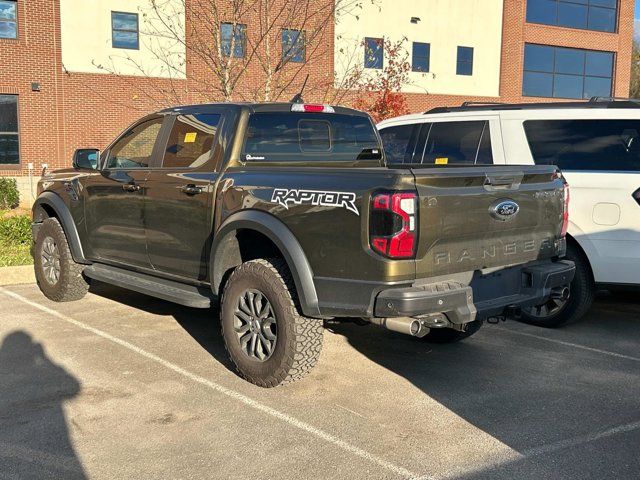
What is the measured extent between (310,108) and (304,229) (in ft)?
5.31

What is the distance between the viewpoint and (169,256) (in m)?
5.39

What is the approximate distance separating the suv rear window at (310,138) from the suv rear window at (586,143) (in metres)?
1.65

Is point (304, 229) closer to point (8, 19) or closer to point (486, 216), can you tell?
point (486, 216)

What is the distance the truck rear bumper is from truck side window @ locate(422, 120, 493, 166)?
6.77 feet

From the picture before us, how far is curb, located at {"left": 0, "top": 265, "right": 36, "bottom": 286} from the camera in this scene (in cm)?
810

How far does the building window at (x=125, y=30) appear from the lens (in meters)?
20.7

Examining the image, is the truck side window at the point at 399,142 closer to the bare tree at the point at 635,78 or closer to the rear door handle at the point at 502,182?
the rear door handle at the point at 502,182

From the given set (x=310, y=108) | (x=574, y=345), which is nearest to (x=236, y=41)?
(x=310, y=108)

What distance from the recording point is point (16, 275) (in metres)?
8.20

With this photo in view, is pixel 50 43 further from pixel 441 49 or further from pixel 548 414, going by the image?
pixel 548 414

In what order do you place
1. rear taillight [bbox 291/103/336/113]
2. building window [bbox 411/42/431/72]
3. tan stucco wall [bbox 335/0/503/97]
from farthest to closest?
building window [bbox 411/42/431/72], tan stucco wall [bbox 335/0/503/97], rear taillight [bbox 291/103/336/113]

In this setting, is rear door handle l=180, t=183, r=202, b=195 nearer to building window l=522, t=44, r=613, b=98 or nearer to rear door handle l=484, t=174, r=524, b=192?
rear door handle l=484, t=174, r=524, b=192

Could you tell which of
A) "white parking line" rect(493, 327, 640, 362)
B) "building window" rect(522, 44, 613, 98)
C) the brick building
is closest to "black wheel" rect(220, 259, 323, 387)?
"white parking line" rect(493, 327, 640, 362)

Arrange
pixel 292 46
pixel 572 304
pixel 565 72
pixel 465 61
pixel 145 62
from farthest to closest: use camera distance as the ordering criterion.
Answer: pixel 565 72 → pixel 465 61 → pixel 145 62 → pixel 292 46 → pixel 572 304
